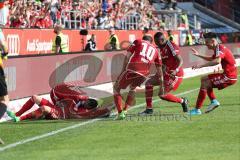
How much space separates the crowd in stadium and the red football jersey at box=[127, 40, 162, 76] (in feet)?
32.4

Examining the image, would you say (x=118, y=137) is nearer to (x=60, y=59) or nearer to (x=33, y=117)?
(x=33, y=117)

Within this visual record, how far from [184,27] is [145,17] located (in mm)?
6660

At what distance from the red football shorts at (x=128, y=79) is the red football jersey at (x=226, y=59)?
1740mm

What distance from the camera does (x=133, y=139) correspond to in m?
11.6

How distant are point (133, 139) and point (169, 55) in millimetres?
4728

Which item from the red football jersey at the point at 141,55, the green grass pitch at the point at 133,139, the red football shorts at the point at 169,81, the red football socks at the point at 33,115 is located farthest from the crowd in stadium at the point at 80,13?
the green grass pitch at the point at 133,139

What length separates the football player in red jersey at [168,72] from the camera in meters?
15.8

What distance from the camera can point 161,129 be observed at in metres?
13.0

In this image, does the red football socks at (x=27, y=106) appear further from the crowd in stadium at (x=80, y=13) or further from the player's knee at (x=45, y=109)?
the crowd in stadium at (x=80, y=13)

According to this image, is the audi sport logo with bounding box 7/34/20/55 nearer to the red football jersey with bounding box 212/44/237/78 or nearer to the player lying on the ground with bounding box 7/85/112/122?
the player lying on the ground with bounding box 7/85/112/122

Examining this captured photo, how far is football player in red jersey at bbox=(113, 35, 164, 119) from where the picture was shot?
15.2 meters

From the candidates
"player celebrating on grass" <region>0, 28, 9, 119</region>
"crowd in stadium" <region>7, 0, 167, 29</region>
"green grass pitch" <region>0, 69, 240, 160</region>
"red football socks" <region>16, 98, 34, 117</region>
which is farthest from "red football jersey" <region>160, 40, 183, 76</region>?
"crowd in stadium" <region>7, 0, 167, 29</region>

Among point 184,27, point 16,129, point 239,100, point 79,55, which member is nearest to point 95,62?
point 79,55

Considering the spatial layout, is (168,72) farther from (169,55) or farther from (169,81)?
(169,55)
